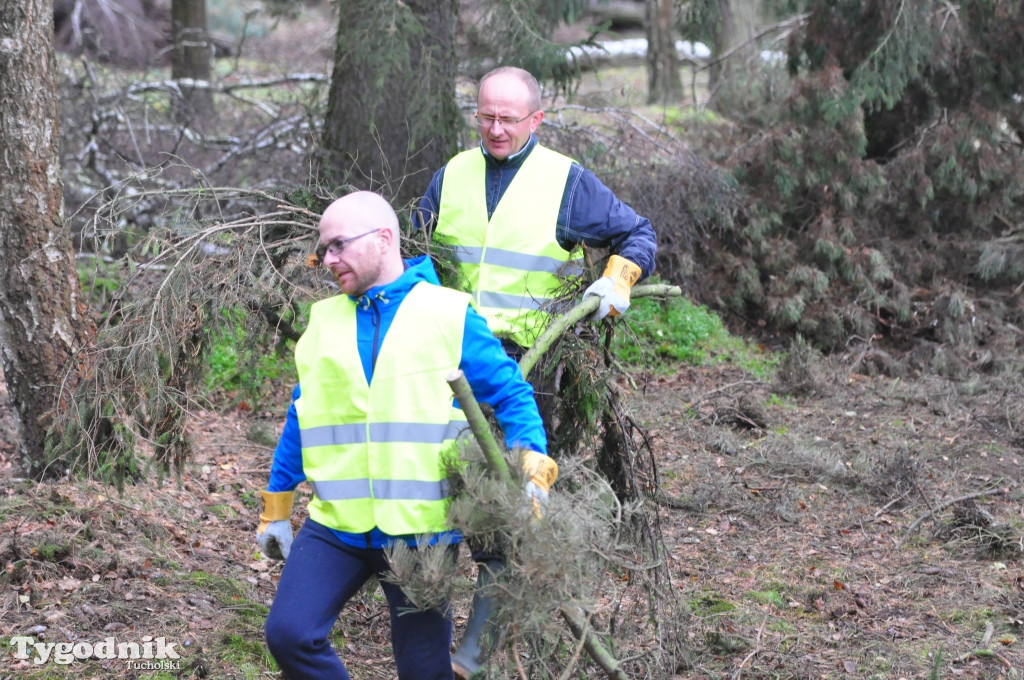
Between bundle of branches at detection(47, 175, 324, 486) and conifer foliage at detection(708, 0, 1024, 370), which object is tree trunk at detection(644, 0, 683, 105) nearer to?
conifer foliage at detection(708, 0, 1024, 370)

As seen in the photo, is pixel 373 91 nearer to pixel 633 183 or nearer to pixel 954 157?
pixel 633 183

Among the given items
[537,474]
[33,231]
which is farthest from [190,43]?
[537,474]

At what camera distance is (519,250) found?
13.2ft

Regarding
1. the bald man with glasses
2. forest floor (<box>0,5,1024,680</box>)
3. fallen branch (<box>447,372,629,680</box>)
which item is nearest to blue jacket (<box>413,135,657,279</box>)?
the bald man with glasses

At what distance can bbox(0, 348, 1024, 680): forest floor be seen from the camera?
4.23 m

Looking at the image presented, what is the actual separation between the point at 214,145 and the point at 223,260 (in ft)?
19.1

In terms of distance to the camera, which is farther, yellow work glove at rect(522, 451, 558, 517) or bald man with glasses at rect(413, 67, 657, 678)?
bald man with glasses at rect(413, 67, 657, 678)

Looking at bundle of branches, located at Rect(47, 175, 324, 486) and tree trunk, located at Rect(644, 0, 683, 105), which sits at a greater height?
tree trunk, located at Rect(644, 0, 683, 105)

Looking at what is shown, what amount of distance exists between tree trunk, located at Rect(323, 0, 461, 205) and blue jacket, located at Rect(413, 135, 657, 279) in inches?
106

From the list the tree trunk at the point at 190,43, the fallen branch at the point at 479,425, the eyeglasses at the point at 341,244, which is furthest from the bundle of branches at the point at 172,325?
the tree trunk at the point at 190,43

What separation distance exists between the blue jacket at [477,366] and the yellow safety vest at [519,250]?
0.89m

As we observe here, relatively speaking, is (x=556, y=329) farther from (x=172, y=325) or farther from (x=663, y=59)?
(x=663, y=59)

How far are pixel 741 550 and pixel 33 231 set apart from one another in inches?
162

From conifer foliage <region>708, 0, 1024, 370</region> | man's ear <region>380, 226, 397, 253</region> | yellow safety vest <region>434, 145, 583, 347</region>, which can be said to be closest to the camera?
man's ear <region>380, 226, 397, 253</region>
